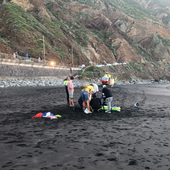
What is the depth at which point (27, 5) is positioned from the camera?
6875cm

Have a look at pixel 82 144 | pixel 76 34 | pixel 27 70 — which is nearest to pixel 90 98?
pixel 82 144

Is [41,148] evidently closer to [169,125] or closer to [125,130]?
[125,130]

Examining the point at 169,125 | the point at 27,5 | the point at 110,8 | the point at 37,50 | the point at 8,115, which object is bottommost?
the point at 169,125

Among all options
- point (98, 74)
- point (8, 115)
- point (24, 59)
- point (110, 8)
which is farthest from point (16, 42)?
point (110, 8)

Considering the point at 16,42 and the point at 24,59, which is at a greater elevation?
the point at 16,42

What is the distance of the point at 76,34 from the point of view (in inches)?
3078

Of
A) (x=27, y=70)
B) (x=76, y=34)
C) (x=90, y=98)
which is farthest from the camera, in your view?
(x=76, y=34)

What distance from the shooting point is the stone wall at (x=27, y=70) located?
2900 centimetres

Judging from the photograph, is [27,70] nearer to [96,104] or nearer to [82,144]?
[96,104]

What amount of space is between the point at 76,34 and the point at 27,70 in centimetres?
4840

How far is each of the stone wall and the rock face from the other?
23.0ft

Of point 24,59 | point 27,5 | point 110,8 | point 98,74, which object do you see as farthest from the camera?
A: point 110,8

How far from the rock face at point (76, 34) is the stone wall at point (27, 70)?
7014 millimetres

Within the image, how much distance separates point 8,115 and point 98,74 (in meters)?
55.1
